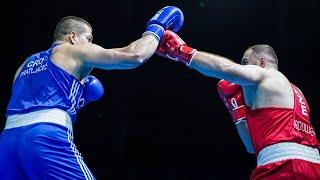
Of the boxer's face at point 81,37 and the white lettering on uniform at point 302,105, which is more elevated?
the boxer's face at point 81,37

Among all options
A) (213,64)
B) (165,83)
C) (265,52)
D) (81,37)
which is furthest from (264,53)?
(165,83)

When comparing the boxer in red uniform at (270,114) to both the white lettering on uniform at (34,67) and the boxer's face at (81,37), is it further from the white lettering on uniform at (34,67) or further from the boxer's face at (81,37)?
the white lettering on uniform at (34,67)

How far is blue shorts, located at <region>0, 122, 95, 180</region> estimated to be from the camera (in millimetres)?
2471

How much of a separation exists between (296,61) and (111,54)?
4.35 meters

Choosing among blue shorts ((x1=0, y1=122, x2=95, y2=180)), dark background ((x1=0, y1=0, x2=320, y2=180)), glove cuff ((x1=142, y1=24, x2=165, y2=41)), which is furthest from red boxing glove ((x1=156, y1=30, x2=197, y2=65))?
dark background ((x1=0, y1=0, x2=320, y2=180))

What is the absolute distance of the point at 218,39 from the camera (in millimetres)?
7000

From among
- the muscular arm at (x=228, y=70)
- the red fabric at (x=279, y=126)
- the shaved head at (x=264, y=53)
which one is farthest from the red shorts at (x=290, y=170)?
the shaved head at (x=264, y=53)

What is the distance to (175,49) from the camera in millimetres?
3209

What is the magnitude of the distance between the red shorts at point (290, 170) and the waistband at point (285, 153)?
33 mm

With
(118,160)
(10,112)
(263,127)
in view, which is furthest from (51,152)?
(118,160)

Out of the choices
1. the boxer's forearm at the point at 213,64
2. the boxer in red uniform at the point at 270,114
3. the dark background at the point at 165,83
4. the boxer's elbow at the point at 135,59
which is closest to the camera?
the boxer in red uniform at the point at 270,114

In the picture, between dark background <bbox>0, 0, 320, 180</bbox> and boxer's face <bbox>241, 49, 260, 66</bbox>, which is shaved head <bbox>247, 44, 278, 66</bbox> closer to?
boxer's face <bbox>241, 49, 260, 66</bbox>

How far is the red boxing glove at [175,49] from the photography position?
123 inches

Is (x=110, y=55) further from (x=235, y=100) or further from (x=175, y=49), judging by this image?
(x=235, y=100)
